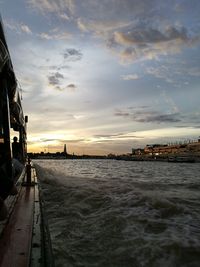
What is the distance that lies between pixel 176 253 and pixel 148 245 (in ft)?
1.91

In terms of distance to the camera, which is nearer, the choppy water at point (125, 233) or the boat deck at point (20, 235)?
the boat deck at point (20, 235)

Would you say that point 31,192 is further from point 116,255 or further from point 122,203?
point 122,203

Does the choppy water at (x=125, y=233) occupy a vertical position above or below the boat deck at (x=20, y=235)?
below

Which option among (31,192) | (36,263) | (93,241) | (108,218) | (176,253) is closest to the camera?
(36,263)

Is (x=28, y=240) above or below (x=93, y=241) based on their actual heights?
above

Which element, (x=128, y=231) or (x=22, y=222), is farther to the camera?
(x=128, y=231)

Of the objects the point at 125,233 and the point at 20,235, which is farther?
the point at 125,233

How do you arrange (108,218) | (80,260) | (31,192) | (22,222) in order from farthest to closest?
(108,218)
(31,192)
(80,260)
(22,222)

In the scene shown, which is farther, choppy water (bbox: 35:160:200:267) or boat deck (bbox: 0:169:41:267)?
choppy water (bbox: 35:160:200:267)

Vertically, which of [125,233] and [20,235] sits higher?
[20,235]

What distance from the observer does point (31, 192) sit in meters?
7.89

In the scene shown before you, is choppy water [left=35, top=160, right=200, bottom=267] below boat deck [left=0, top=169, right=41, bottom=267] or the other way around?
below

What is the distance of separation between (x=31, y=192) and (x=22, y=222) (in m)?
3.30

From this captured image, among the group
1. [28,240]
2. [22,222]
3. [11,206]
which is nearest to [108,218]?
[11,206]
